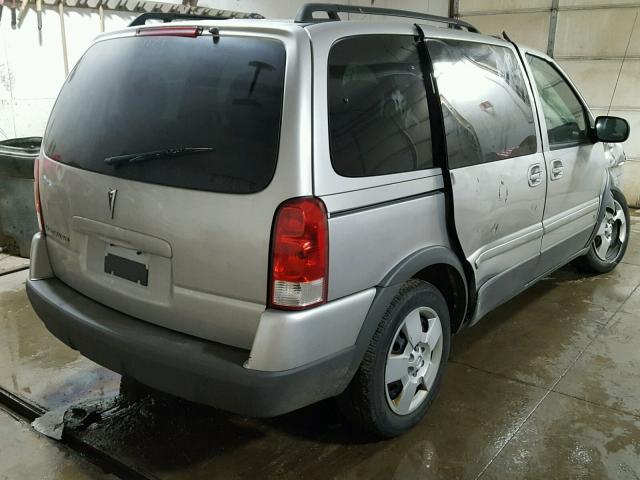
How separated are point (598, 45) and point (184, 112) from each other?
22.8 feet

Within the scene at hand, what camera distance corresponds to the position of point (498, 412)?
8.72ft

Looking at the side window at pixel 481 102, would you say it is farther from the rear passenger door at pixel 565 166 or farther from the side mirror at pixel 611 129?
the side mirror at pixel 611 129

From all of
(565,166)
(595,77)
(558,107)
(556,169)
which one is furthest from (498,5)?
(556,169)

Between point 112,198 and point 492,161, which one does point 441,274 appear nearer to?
point 492,161

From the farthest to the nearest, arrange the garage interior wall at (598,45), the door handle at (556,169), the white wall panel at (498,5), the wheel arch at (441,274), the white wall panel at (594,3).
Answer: the white wall panel at (498,5) < the garage interior wall at (598,45) < the white wall panel at (594,3) < the door handle at (556,169) < the wheel arch at (441,274)

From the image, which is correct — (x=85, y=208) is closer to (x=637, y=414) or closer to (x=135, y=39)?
(x=135, y=39)

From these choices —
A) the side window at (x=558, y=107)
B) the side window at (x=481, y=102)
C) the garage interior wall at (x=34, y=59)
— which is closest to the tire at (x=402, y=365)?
the side window at (x=481, y=102)

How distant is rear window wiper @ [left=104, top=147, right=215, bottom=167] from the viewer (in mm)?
1952

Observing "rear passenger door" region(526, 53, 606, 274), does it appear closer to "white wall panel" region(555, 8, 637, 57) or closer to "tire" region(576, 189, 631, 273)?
"tire" region(576, 189, 631, 273)

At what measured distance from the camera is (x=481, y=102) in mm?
2711

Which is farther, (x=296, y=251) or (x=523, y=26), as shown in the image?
(x=523, y=26)

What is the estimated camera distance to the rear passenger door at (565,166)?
3.27m

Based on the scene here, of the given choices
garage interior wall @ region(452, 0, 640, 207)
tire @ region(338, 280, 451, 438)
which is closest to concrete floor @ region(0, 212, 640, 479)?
tire @ region(338, 280, 451, 438)

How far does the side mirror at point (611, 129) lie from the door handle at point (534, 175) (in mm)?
858
